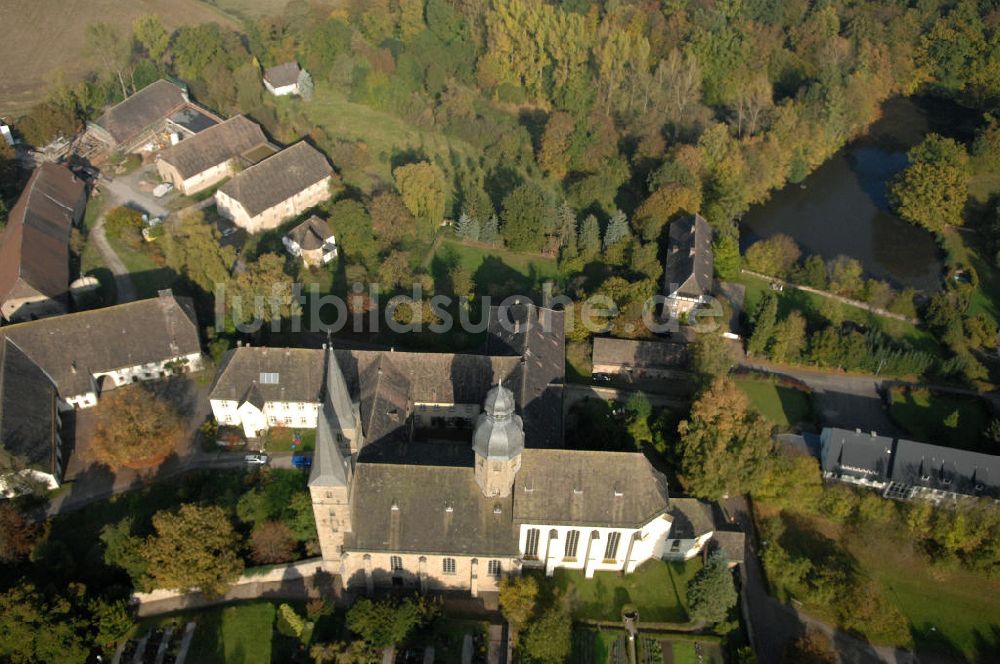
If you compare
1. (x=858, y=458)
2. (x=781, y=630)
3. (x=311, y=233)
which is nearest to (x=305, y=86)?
(x=311, y=233)

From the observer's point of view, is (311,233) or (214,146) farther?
(214,146)

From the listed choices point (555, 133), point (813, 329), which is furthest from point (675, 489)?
point (555, 133)

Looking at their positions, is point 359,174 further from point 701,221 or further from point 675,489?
point 675,489

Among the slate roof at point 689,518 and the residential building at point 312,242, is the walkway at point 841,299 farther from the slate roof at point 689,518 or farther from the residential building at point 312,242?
the residential building at point 312,242

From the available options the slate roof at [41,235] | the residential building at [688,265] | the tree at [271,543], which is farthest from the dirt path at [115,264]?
the residential building at [688,265]

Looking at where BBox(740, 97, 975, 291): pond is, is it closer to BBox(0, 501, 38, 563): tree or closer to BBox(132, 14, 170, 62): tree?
BBox(0, 501, 38, 563): tree

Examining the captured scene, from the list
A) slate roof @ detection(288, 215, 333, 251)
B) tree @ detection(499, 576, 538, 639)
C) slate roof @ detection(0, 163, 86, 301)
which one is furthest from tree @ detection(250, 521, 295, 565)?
slate roof @ detection(0, 163, 86, 301)

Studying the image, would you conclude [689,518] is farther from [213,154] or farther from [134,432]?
[213,154]
